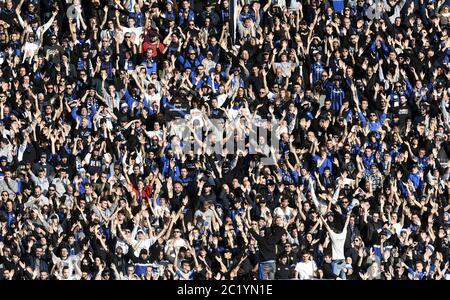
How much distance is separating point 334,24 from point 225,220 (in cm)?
466

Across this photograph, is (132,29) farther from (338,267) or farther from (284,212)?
(338,267)

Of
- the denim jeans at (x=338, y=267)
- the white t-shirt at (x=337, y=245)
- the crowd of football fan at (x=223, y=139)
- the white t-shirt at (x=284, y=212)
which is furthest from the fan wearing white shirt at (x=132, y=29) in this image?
the denim jeans at (x=338, y=267)

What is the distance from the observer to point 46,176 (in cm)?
3412

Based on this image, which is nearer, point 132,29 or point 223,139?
point 223,139

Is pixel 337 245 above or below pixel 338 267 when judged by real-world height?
above

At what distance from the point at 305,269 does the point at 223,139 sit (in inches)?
121

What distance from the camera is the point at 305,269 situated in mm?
33250


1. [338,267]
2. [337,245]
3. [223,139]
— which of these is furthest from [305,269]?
[223,139]

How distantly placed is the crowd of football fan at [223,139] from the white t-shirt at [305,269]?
0.04 meters

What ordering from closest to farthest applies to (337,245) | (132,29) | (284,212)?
(337,245)
(284,212)
(132,29)

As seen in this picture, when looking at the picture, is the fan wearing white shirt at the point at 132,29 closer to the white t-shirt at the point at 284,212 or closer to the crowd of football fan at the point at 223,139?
the crowd of football fan at the point at 223,139

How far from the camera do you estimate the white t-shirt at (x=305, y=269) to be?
33188 mm

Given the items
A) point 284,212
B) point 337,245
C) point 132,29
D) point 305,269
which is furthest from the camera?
point 132,29
